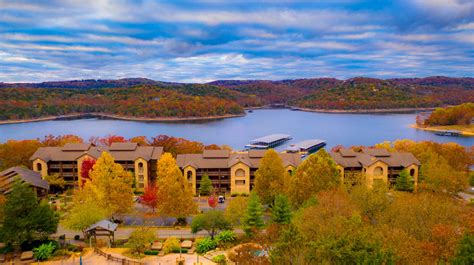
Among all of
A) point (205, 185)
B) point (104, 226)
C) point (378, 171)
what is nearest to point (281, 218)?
point (104, 226)

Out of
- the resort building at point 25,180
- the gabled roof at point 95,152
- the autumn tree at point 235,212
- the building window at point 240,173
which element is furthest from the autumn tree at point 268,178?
the resort building at point 25,180

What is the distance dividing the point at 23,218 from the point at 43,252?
3013 mm

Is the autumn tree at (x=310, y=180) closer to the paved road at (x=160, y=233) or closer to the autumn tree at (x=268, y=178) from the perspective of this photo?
the autumn tree at (x=268, y=178)

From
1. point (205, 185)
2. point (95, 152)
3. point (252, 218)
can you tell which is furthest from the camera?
point (95, 152)

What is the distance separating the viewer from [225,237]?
1161 inches

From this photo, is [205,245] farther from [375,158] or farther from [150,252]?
[375,158]

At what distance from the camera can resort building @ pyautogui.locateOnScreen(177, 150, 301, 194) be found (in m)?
44.9

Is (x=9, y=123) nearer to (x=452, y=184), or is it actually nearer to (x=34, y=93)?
(x=34, y=93)

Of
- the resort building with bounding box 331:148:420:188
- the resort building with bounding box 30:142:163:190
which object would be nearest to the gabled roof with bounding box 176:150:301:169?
the resort building with bounding box 30:142:163:190

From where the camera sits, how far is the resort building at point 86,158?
46375 millimetres

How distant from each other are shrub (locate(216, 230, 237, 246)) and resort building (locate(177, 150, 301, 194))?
15.4 m

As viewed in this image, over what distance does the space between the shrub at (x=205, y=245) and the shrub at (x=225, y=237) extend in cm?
46

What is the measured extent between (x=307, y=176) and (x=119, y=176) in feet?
57.6

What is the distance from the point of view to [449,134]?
378ft
